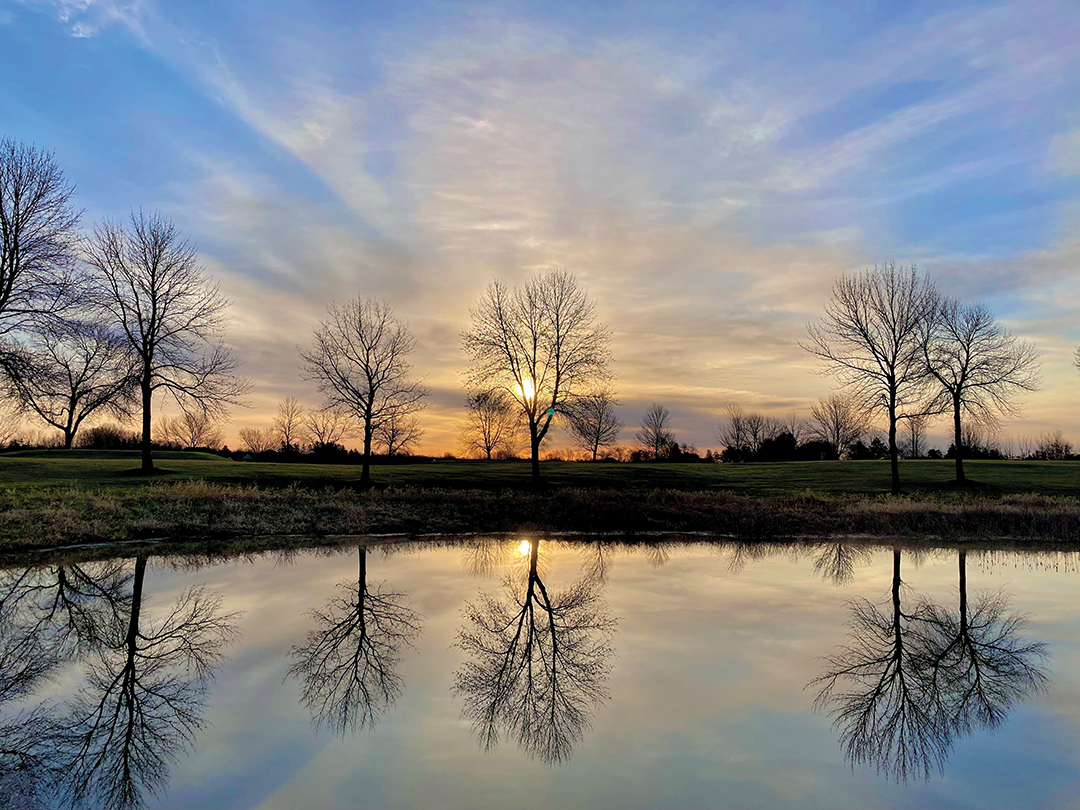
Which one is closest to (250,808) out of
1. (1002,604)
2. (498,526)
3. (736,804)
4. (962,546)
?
(736,804)

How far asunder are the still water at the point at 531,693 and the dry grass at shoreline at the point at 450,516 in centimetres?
640

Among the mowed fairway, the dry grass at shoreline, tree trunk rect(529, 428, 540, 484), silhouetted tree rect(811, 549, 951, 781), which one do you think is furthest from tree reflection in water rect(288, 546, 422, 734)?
tree trunk rect(529, 428, 540, 484)

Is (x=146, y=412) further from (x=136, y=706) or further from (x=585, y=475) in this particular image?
(x=136, y=706)

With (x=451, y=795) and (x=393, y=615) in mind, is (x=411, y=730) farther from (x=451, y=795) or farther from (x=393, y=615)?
(x=393, y=615)

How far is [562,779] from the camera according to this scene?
579 cm

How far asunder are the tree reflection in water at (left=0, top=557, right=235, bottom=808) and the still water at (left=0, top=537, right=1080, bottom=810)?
35 mm

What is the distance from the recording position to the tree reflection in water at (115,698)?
5867mm

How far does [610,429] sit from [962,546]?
84.5 metres

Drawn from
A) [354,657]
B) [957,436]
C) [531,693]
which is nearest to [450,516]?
[354,657]

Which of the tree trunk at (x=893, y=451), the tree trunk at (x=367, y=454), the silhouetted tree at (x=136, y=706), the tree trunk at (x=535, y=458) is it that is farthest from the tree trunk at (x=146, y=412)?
the tree trunk at (x=893, y=451)

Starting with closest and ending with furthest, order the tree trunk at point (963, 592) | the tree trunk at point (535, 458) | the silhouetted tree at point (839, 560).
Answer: the tree trunk at point (963, 592) < the silhouetted tree at point (839, 560) < the tree trunk at point (535, 458)

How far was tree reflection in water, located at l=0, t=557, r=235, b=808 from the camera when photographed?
231 inches

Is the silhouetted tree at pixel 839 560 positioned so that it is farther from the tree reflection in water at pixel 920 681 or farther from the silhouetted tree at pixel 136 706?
the silhouetted tree at pixel 136 706

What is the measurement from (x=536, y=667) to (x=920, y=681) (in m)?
Result: 5.10
